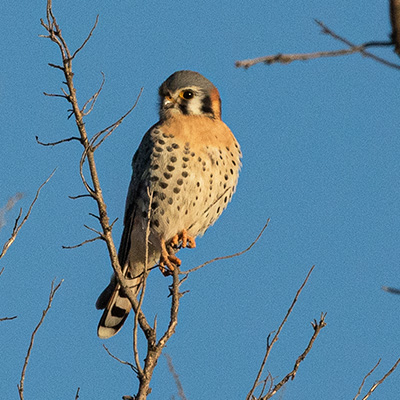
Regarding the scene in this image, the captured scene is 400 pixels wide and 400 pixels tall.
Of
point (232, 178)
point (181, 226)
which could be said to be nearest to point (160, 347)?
point (181, 226)

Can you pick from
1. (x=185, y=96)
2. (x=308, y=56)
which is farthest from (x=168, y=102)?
(x=308, y=56)

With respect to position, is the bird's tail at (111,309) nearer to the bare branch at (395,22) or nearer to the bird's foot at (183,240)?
the bird's foot at (183,240)

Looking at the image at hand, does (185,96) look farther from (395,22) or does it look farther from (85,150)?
(395,22)

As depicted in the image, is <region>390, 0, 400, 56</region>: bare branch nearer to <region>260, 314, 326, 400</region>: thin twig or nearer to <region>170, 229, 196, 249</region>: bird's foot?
<region>260, 314, 326, 400</region>: thin twig

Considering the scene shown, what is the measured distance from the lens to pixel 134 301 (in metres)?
3.65

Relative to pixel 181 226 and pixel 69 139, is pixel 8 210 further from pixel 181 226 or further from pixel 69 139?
pixel 181 226

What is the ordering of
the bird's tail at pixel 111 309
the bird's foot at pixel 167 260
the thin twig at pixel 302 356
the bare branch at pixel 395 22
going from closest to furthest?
the bare branch at pixel 395 22 < the thin twig at pixel 302 356 < the bird's foot at pixel 167 260 < the bird's tail at pixel 111 309

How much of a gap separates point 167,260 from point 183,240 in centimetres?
39

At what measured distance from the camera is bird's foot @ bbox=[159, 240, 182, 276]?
4428 millimetres

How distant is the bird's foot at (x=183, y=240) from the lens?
4832 mm

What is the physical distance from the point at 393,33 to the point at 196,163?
3487mm

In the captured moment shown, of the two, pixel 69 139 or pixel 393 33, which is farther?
pixel 69 139

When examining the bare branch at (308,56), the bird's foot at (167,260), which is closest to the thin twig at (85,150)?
the bird's foot at (167,260)

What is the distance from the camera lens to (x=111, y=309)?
16.2ft
